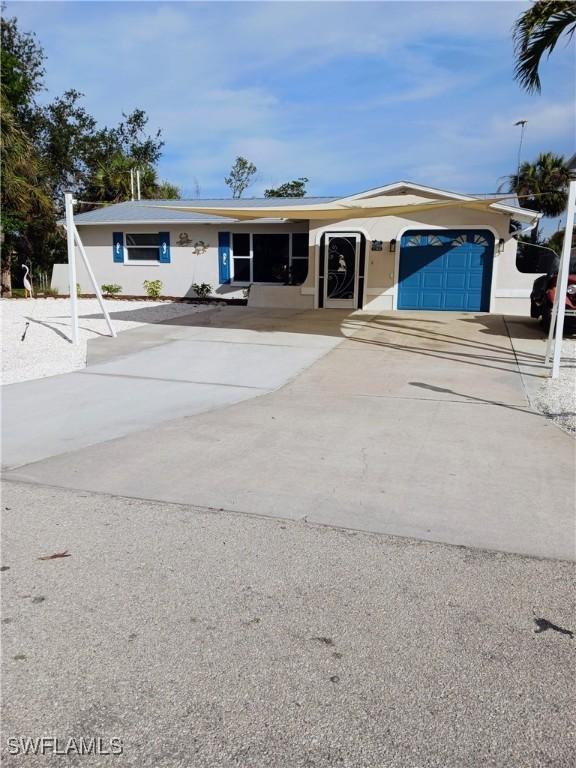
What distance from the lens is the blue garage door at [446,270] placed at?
574 inches

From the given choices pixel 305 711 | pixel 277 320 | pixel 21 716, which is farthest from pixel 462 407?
pixel 277 320

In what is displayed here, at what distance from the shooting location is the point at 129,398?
6.48 metres

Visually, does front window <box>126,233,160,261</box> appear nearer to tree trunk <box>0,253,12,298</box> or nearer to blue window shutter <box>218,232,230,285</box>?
blue window shutter <box>218,232,230,285</box>

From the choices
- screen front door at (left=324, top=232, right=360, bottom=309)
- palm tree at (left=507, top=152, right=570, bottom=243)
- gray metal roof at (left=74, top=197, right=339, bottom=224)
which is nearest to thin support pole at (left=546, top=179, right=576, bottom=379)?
screen front door at (left=324, top=232, right=360, bottom=309)

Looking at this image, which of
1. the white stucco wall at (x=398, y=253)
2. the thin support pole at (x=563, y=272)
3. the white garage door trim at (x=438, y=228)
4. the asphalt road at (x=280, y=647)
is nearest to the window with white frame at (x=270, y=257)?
the white stucco wall at (x=398, y=253)

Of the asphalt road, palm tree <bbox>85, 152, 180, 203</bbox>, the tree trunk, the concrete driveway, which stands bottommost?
the asphalt road

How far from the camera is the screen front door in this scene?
15594 mm

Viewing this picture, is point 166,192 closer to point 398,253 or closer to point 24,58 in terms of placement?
point 24,58

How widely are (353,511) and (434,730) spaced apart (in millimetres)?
1757

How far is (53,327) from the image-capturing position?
11656mm

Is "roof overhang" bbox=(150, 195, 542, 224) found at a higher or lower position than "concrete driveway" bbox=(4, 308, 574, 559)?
higher

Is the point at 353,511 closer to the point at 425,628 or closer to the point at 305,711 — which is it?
the point at 425,628

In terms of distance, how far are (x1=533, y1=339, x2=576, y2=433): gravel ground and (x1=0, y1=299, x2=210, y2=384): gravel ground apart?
627 cm

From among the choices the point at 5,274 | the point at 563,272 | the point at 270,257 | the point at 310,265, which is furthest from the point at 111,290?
the point at 563,272
